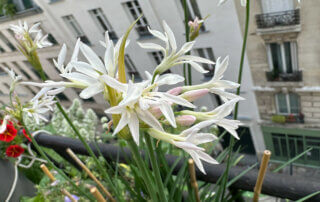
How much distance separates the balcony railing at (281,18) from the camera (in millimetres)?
752

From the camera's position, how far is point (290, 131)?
1132mm

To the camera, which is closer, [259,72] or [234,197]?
[234,197]

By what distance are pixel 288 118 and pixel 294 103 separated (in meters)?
0.06

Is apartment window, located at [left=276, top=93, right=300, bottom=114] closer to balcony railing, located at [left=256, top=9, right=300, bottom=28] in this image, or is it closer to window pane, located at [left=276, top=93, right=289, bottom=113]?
window pane, located at [left=276, top=93, right=289, bottom=113]

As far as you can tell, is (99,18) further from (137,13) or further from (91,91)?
(91,91)

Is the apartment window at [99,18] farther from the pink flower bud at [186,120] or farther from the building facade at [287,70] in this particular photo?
the pink flower bud at [186,120]

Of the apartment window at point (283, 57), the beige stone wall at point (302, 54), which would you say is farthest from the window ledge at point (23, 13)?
the apartment window at point (283, 57)

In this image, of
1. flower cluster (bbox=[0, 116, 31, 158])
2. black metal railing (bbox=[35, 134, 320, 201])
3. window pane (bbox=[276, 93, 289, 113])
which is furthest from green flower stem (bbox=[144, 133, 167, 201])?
window pane (bbox=[276, 93, 289, 113])

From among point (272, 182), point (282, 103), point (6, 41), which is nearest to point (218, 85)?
point (272, 182)

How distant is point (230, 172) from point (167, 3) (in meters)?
0.63

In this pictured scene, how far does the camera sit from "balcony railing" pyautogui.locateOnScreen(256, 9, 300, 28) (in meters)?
0.75

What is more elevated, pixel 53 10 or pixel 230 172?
pixel 53 10

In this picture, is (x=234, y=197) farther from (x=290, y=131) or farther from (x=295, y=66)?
(x=290, y=131)

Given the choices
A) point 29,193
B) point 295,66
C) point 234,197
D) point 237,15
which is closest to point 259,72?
point 295,66
